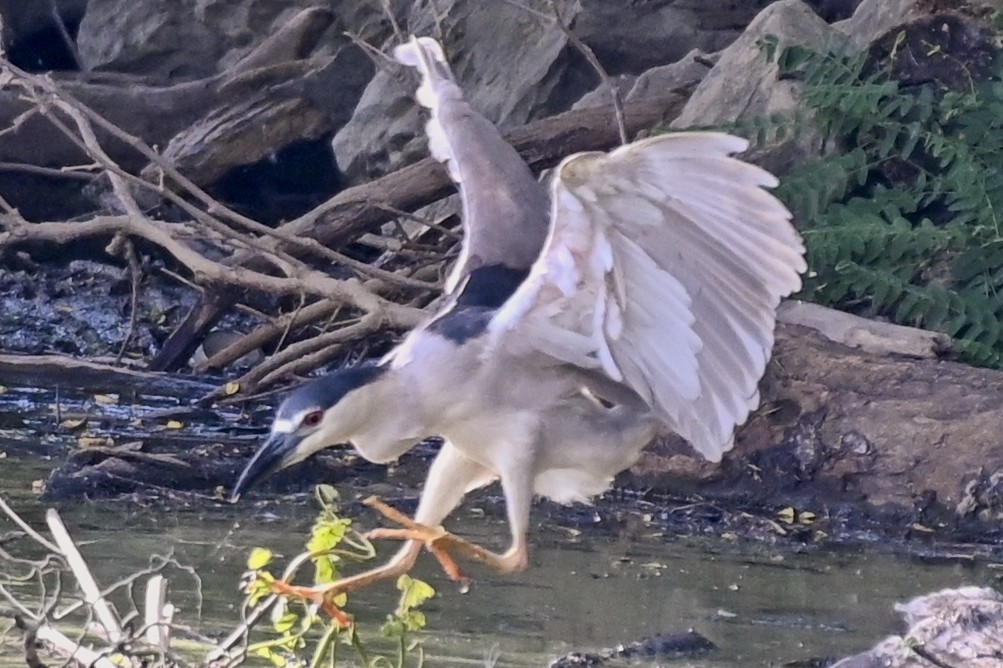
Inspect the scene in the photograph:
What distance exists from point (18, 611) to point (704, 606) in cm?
214

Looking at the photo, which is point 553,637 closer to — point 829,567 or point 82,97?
point 829,567

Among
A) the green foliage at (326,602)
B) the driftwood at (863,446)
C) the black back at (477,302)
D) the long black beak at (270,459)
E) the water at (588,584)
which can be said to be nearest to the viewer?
the green foliage at (326,602)

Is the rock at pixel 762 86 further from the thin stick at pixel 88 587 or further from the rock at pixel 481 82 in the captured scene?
the thin stick at pixel 88 587

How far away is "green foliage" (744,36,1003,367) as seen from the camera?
20.5ft

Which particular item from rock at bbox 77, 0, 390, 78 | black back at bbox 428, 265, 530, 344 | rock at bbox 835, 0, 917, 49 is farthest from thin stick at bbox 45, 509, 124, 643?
rock at bbox 77, 0, 390, 78

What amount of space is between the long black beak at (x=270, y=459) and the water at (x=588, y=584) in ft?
2.58

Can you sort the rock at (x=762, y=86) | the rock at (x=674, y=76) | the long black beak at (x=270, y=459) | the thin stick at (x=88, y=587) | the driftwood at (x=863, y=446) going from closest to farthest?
1. the thin stick at (x=88, y=587)
2. the long black beak at (x=270, y=459)
3. the driftwood at (x=863, y=446)
4. the rock at (x=762, y=86)
5. the rock at (x=674, y=76)

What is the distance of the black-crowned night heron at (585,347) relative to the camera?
3.33 m

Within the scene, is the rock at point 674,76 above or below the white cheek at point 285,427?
below

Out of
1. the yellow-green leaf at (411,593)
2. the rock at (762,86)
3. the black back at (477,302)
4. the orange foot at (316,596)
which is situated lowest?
the rock at (762,86)

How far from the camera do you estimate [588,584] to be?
15.7ft

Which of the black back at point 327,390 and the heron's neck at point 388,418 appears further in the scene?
the heron's neck at point 388,418

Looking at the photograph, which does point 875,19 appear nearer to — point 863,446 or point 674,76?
point 674,76

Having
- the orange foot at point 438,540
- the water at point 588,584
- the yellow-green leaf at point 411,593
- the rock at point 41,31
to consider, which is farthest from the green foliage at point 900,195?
the rock at point 41,31
